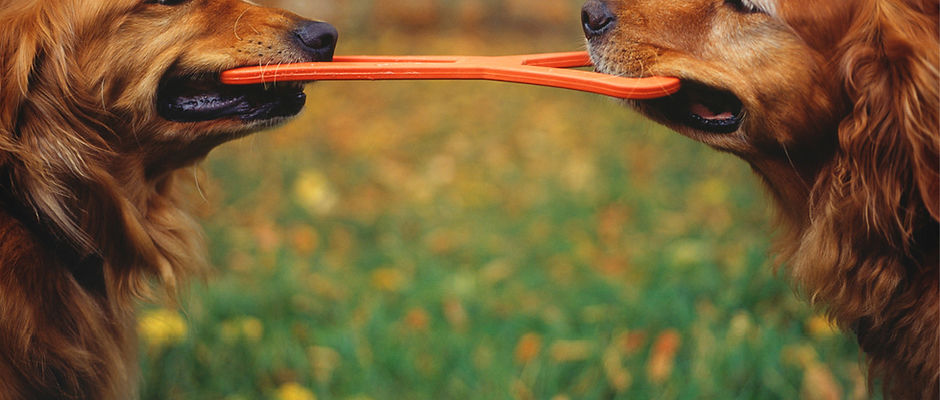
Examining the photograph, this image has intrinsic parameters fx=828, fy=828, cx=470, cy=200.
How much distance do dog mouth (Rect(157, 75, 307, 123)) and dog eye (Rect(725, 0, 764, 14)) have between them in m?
1.49

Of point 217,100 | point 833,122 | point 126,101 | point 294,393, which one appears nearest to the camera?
point 833,122

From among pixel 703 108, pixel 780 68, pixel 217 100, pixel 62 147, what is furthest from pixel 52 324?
pixel 780 68

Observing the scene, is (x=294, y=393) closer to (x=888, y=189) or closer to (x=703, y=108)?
(x=703, y=108)

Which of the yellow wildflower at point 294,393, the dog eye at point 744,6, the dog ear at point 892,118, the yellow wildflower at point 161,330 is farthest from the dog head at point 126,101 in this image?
the dog ear at point 892,118

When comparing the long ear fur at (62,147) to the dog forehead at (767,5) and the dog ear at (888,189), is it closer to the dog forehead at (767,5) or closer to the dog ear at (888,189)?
the dog forehead at (767,5)

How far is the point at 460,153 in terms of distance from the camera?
22.8 ft

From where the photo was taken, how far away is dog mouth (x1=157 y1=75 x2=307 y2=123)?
2.69m

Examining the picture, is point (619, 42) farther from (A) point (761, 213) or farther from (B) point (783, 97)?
(A) point (761, 213)

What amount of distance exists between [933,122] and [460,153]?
5.00m

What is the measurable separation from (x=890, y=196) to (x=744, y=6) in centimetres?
76

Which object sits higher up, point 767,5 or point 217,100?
point 767,5

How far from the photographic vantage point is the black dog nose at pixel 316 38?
9.14ft

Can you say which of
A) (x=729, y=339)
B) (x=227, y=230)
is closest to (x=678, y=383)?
(x=729, y=339)

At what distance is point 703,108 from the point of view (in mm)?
2672
